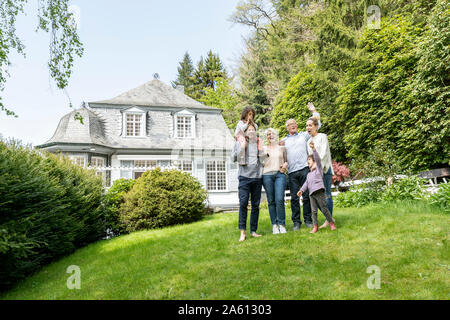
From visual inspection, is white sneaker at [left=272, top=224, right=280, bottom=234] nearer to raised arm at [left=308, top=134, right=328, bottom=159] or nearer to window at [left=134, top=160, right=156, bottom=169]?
raised arm at [left=308, top=134, right=328, bottom=159]

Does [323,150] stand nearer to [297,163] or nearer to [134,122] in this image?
[297,163]

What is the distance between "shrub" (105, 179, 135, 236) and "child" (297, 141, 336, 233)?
19.0ft

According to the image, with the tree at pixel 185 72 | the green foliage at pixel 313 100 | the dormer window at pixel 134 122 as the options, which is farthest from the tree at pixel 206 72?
the dormer window at pixel 134 122

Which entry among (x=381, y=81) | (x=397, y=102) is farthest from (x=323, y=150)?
(x=381, y=81)

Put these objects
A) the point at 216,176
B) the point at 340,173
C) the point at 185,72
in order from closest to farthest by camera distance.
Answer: the point at 340,173, the point at 216,176, the point at 185,72

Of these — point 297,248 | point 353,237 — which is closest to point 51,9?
point 297,248

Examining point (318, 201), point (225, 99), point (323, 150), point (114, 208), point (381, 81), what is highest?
point (225, 99)

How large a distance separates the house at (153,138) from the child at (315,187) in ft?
34.0

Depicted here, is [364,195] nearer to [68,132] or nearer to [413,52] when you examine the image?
[413,52]

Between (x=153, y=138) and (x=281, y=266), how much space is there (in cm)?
1408

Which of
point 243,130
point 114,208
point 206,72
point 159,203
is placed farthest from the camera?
point 206,72

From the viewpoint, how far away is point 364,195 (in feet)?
27.2

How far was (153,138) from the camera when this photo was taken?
16.5 meters

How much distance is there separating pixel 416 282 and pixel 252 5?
84.9 feet
